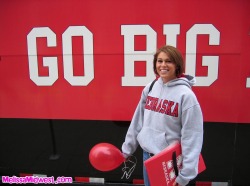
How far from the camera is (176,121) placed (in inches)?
54.4

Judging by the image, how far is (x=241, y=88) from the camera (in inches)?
73.7

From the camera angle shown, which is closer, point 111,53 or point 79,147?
point 111,53

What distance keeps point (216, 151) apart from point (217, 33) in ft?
2.83

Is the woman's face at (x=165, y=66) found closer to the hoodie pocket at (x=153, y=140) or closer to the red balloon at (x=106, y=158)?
the hoodie pocket at (x=153, y=140)

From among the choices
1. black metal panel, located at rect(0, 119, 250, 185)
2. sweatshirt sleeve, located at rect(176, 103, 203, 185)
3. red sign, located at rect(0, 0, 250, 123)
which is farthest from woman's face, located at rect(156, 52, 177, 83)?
black metal panel, located at rect(0, 119, 250, 185)

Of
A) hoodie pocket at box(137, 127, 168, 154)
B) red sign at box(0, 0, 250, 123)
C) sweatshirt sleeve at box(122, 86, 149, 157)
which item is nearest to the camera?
hoodie pocket at box(137, 127, 168, 154)

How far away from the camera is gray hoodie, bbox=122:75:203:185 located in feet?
4.33

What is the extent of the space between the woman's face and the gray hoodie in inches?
1.5

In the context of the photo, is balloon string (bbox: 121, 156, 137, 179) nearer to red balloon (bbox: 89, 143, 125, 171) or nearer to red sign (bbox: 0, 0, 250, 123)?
red sign (bbox: 0, 0, 250, 123)

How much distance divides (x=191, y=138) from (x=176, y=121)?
0.12 m

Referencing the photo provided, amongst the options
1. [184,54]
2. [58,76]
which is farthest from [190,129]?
[58,76]

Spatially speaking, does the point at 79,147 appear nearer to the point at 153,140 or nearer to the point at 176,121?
the point at 153,140

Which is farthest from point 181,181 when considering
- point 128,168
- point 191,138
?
point 128,168

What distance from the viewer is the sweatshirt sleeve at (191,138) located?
4.30 feet
